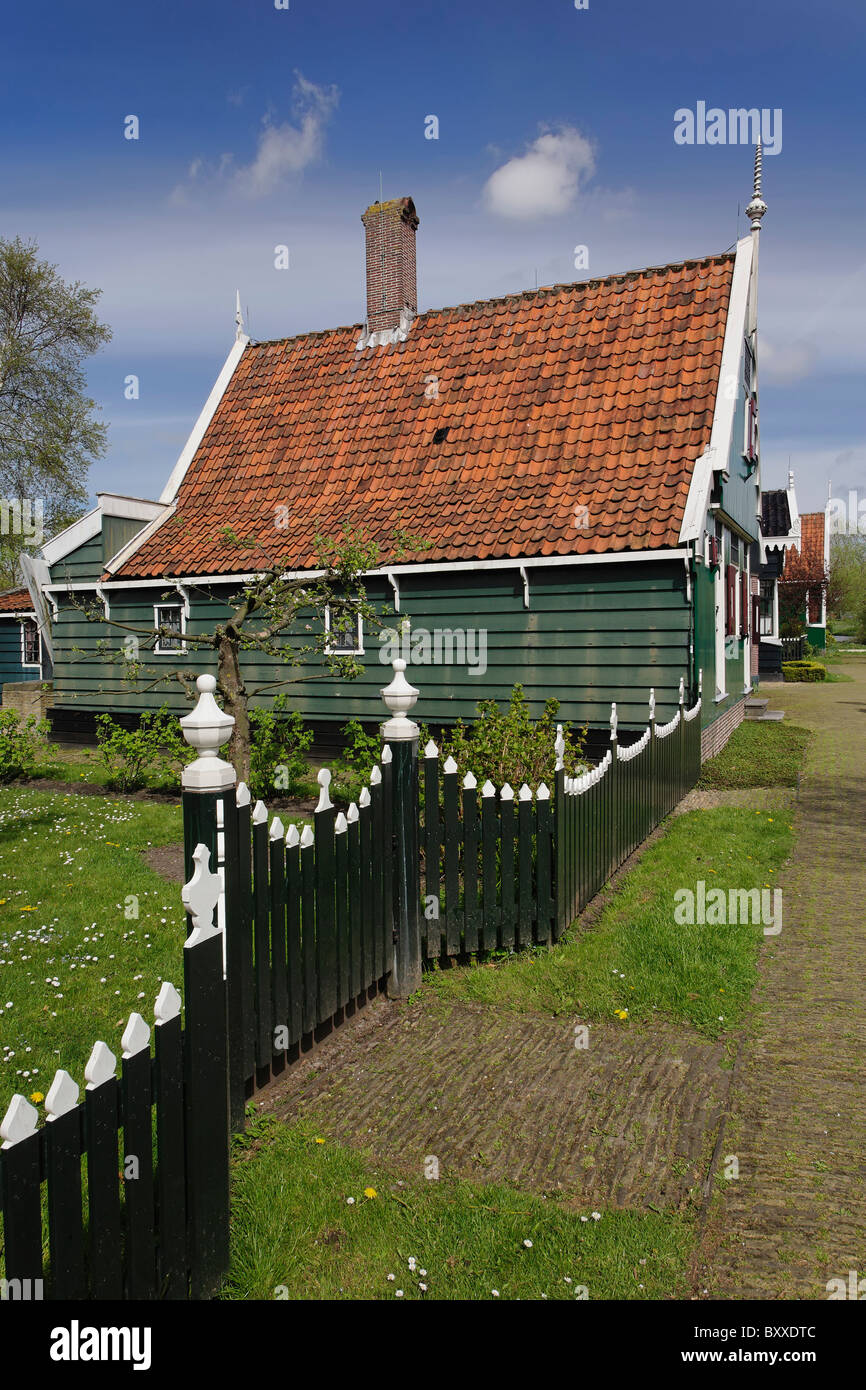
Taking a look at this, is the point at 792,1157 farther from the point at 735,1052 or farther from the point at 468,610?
the point at 468,610

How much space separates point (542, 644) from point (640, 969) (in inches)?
287

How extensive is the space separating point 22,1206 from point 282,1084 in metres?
2.50

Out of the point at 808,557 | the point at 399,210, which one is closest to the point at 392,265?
the point at 399,210

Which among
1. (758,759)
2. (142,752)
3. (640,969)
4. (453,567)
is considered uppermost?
(453,567)

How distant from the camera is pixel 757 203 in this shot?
15.0 m

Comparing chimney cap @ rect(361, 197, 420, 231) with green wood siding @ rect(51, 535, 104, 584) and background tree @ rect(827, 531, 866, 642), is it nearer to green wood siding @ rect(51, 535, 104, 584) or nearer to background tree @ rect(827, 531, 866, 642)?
green wood siding @ rect(51, 535, 104, 584)

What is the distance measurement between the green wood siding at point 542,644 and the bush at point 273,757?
5.45 feet

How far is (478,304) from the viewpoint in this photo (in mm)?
15789

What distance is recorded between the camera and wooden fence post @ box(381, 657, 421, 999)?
18.0 feet

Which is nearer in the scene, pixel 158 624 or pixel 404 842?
pixel 404 842

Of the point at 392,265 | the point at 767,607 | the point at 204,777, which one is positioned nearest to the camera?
the point at 204,777

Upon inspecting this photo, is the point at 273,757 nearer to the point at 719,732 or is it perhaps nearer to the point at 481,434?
the point at 481,434
